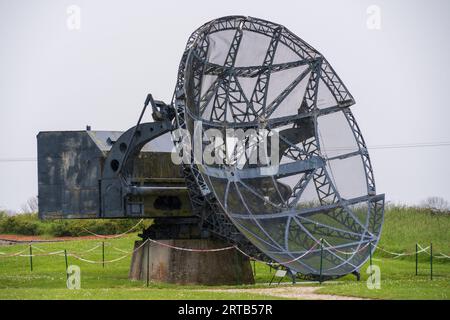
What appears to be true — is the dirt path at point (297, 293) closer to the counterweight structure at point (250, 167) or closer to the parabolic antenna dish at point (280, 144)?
the parabolic antenna dish at point (280, 144)

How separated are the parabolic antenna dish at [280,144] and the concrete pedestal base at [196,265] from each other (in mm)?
2427

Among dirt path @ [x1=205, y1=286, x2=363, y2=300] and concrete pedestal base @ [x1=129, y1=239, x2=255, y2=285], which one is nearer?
dirt path @ [x1=205, y1=286, x2=363, y2=300]

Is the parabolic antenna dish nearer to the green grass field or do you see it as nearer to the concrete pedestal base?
the green grass field

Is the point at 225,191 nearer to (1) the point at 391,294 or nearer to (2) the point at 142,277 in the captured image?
(2) the point at 142,277

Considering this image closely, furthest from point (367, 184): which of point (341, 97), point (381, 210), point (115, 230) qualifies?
point (115, 230)

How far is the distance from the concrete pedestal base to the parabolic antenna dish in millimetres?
2427

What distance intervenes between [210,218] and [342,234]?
537 centimetres

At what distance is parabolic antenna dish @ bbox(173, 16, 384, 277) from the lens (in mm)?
34594

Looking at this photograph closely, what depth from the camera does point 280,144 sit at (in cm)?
3816

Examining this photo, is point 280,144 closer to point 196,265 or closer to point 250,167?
point 250,167

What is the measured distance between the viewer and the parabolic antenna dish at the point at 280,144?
34594 mm

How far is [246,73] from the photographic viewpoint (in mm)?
37625

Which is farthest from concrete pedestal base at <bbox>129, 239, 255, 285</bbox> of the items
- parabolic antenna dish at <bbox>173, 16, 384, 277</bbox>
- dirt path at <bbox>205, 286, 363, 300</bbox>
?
dirt path at <bbox>205, 286, 363, 300</bbox>

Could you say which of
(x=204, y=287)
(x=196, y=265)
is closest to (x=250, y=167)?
(x=196, y=265)
